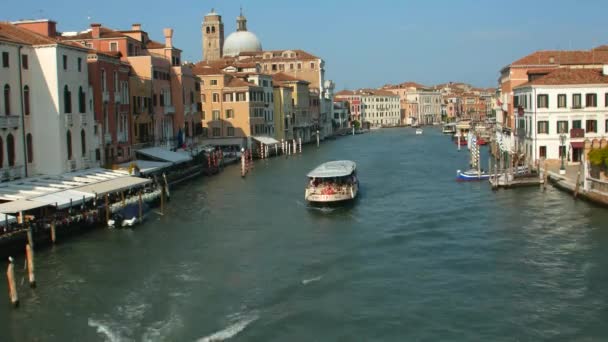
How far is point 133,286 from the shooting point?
15.0m

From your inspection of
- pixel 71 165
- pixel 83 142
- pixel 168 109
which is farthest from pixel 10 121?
pixel 168 109

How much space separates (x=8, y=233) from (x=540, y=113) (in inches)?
829

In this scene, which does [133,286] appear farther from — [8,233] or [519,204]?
[519,204]

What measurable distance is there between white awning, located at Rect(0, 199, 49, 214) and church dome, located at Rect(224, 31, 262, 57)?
2576 inches

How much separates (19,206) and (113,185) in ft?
16.3

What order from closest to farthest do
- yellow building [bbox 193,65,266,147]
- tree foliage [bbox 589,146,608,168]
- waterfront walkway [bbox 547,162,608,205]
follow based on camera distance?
waterfront walkway [bbox 547,162,608,205] < tree foliage [bbox 589,146,608,168] < yellow building [bbox 193,65,266,147]

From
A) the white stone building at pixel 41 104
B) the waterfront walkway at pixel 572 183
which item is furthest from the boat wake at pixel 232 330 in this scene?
the waterfront walkway at pixel 572 183

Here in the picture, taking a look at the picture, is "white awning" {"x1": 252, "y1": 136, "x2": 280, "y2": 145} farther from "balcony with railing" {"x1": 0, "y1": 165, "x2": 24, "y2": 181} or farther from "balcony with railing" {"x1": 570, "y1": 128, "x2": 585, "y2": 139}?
"balcony with railing" {"x1": 0, "y1": 165, "x2": 24, "y2": 181}

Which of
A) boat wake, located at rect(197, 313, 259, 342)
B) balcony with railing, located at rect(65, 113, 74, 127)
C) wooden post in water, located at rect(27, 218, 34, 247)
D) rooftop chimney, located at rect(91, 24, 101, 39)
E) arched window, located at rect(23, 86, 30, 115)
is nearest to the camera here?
boat wake, located at rect(197, 313, 259, 342)

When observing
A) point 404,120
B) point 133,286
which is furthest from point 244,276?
point 404,120

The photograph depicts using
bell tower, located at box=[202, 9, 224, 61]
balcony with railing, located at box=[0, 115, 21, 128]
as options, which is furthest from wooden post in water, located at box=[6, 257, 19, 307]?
bell tower, located at box=[202, 9, 224, 61]

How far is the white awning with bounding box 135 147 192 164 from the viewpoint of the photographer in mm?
32094

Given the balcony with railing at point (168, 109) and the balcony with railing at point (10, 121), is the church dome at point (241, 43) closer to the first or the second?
the balcony with railing at point (168, 109)

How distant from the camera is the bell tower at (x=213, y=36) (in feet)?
296
